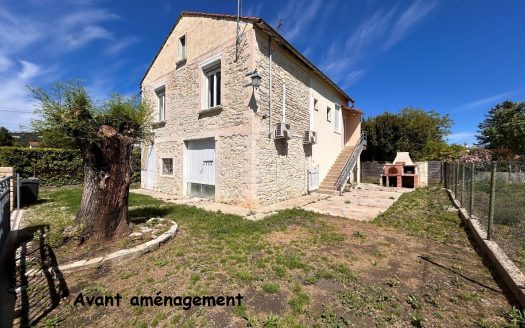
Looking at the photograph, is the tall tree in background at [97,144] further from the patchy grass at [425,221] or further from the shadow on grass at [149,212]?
the patchy grass at [425,221]

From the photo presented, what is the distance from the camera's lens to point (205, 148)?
33.0 ft

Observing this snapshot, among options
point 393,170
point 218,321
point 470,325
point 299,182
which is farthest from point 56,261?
point 393,170

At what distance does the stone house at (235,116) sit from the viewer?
8508 mm

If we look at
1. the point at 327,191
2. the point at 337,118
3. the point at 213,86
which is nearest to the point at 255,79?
the point at 213,86

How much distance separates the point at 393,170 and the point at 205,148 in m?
12.1

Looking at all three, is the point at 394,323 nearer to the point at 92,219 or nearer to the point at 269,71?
the point at 92,219

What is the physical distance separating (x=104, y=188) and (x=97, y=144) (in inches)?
33.8

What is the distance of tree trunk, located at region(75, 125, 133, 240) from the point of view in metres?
4.60

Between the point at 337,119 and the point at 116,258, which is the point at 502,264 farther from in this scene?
the point at 337,119

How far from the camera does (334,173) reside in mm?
13781

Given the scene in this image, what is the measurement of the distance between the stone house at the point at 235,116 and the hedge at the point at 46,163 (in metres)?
4.30

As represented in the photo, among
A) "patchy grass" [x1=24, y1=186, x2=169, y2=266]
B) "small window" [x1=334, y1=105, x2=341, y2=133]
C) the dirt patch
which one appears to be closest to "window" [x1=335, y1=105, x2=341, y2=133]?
"small window" [x1=334, y1=105, x2=341, y2=133]

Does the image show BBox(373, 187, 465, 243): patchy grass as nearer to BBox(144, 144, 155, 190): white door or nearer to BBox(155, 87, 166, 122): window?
BBox(144, 144, 155, 190): white door

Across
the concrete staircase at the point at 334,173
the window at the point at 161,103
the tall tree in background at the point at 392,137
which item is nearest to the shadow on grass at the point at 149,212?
the window at the point at 161,103
